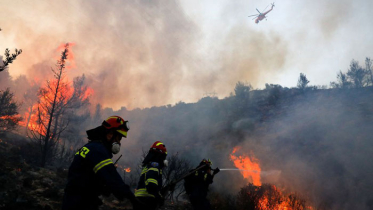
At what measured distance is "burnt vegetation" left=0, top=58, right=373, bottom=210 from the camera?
11.2 metres

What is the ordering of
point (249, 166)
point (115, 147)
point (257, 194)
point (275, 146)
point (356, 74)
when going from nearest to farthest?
point (115, 147) < point (257, 194) < point (249, 166) < point (275, 146) < point (356, 74)

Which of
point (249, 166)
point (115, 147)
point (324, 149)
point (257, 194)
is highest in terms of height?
point (324, 149)

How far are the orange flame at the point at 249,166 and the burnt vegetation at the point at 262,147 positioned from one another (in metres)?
0.77

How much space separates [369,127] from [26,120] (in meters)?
63.5

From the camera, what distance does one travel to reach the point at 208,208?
5430mm

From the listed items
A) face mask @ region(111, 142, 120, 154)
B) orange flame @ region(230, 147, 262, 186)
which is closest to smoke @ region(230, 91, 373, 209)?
orange flame @ region(230, 147, 262, 186)

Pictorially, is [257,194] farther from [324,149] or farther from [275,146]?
[275,146]

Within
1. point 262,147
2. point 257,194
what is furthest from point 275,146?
point 257,194

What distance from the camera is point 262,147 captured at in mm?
22953

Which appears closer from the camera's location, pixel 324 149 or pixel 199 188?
pixel 199 188

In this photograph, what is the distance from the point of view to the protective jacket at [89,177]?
7.31 feet

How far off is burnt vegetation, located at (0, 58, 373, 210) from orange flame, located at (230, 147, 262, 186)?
30.1 inches

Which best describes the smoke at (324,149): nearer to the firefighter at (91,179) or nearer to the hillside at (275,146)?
the hillside at (275,146)

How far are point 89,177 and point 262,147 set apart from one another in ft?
76.3
